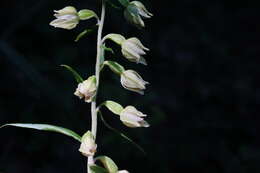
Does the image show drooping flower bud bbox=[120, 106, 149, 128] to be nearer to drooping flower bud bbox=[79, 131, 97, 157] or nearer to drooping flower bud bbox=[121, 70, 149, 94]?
drooping flower bud bbox=[121, 70, 149, 94]

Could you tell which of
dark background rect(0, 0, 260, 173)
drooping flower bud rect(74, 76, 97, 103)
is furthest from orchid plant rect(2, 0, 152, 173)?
dark background rect(0, 0, 260, 173)

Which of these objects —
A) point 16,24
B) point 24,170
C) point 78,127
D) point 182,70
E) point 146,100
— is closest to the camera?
point 78,127

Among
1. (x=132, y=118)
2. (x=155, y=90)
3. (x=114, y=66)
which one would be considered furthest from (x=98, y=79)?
(x=155, y=90)

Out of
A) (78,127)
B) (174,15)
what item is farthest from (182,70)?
(78,127)

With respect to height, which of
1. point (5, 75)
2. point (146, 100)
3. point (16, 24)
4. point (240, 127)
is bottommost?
point (240, 127)

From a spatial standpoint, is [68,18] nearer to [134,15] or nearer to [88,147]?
[134,15]

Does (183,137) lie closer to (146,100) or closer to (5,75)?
(146,100)

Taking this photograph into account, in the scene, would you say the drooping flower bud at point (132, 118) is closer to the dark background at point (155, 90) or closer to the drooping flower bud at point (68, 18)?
the drooping flower bud at point (68, 18)

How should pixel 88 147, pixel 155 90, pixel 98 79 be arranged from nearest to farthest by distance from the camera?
pixel 88 147 → pixel 98 79 → pixel 155 90
